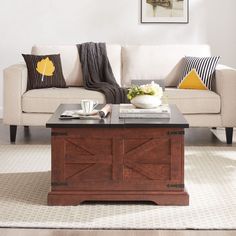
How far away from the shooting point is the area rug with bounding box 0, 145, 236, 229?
3.23 meters

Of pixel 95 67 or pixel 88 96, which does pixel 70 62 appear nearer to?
pixel 95 67

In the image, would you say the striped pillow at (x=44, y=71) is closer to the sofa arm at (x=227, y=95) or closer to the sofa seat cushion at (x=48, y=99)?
the sofa seat cushion at (x=48, y=99)

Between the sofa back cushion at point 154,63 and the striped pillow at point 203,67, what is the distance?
0.50 ft

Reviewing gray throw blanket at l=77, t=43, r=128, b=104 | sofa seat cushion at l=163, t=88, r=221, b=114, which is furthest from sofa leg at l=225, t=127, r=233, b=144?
gray throw blanket at l=77, t=43, r=128, b=104

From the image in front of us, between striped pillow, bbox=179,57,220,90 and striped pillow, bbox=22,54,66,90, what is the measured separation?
1.15 metres

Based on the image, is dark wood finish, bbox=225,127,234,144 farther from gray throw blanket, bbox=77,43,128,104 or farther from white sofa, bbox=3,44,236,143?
gray throw blanket, bbox=77,43,128,104

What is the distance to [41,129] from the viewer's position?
6.14m

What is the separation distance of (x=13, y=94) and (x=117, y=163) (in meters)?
2.04

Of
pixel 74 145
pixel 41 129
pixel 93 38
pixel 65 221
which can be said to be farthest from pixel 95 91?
pixel 65 221

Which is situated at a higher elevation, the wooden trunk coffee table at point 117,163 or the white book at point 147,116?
the white book at point 147,116

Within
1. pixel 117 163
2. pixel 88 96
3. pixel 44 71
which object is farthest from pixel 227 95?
pixel 117 163

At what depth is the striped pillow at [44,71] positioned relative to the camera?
5.60 metres

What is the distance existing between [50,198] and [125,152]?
1.66 feet

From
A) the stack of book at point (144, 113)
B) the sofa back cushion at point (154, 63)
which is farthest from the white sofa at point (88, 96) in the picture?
the stack of book at point (144, 113)
